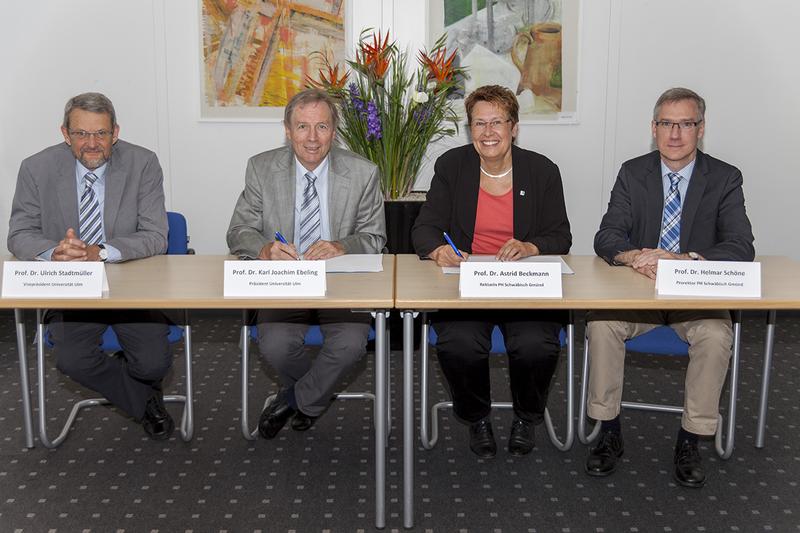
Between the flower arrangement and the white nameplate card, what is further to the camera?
the flower arrangement

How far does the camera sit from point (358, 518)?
8.11 feet

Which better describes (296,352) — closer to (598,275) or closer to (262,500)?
(262,500)

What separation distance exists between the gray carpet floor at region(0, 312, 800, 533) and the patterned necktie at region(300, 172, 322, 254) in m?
0.74

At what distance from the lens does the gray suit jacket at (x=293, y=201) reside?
2994mm

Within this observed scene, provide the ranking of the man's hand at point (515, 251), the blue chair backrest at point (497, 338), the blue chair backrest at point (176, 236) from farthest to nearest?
1. the blue chair backrest at point (176, 236)
2. the blue chair backrest at point (497, 338)
3. the man's hand at point (515, 251)

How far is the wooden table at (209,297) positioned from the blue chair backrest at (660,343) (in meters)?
0.87

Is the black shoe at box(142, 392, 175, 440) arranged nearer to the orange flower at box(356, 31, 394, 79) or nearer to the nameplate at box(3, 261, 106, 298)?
the nameplate at box(3, 261, 106, 298)

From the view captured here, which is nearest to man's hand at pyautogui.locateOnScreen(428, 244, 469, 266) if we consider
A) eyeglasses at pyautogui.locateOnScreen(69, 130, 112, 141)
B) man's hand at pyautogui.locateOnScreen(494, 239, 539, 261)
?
man's hand at pyautogui.locateOnScreen(494, 239, 539, 261)

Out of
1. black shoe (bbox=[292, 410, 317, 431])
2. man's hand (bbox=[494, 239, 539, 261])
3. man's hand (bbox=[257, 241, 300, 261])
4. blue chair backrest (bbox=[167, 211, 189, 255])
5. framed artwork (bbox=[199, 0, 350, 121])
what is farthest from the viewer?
framed artwork (bbox=[199, 0, 350, 121])

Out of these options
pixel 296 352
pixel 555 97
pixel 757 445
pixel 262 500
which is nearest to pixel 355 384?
pixel 296 352

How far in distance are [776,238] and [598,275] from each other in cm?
273

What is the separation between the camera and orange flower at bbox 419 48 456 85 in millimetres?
4078

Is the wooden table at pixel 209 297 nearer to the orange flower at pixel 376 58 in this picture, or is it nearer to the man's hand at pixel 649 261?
the man's hand at pixel 649 261

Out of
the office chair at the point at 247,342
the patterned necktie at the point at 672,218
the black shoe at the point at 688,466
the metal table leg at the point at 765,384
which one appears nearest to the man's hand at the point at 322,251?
the office chair at the point at 247,342
